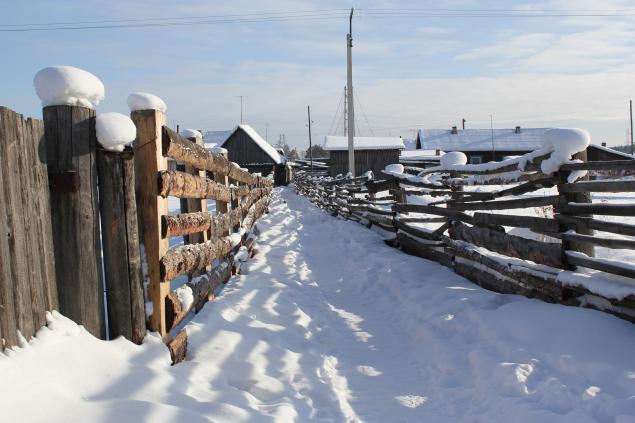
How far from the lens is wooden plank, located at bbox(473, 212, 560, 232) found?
14.6 ft

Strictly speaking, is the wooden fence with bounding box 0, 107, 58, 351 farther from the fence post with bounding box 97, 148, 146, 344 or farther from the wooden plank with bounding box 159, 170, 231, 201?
the wooden plank with bounding box 159, 170, 231, 201

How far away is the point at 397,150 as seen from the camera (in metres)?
44.0

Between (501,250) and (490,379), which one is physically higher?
(501,250)

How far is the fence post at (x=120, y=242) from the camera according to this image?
270 cm

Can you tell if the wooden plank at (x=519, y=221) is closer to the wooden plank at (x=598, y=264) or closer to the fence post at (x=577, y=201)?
the fence post at (x=577, y=201)

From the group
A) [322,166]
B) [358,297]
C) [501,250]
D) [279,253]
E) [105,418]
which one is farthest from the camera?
[322,166]

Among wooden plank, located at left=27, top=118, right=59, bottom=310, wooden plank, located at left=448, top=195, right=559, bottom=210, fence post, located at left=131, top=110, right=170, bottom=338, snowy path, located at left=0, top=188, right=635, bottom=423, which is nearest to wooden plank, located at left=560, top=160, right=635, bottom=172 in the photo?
wooden plank, located at left=448, top=195, right=559, bottom=210

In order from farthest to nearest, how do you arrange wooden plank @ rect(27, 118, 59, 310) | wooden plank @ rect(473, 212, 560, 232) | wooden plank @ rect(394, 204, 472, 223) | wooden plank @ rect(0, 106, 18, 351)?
wooden plank @ rect(394, 204, 472, 223), wooden plank @ rect(473, 212, 560, 232), wooden plank @ rect(27, 118, 59, 310), wooden plank @ rect(0, 106, 18, 351)

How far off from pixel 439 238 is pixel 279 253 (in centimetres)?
273

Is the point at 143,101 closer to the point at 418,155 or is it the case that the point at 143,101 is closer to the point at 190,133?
the point at 190,133

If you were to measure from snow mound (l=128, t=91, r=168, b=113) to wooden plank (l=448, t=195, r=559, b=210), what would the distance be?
3406 millimetres

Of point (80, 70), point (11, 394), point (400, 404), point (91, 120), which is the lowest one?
point (400, 404)

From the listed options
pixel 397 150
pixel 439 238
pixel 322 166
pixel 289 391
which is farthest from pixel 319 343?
pixel 322 166

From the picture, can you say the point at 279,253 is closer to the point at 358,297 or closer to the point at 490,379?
the point at 358,297
